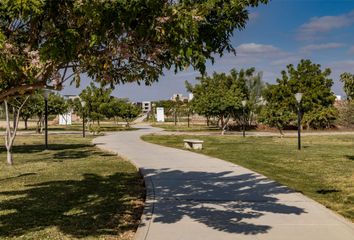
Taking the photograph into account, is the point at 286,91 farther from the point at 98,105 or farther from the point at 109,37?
the point at 109,37

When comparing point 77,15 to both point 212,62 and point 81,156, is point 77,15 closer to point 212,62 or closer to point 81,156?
point 212,62

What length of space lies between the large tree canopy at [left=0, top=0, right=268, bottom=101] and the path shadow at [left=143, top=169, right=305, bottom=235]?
2.68 m

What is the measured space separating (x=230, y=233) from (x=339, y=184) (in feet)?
21.5

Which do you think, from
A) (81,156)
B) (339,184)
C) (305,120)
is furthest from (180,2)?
(305,120)

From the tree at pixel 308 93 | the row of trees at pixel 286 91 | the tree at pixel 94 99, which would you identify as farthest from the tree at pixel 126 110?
the tree at pixel 308 93

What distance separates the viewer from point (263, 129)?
55.0m

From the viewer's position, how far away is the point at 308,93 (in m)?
53.0

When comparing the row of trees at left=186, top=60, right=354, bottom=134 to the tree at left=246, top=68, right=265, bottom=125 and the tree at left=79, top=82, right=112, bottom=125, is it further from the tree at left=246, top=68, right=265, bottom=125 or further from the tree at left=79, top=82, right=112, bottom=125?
the tree at left=79, top=82, right=112, bottom=125

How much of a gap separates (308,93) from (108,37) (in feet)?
Result: 163

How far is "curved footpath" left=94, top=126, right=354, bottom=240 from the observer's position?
6.97m

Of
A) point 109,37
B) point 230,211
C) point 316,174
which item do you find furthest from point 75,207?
point 316,174

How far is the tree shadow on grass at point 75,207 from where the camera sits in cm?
775

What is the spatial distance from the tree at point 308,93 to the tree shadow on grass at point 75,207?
41.7 meters

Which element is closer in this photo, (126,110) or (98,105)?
(98,105)
